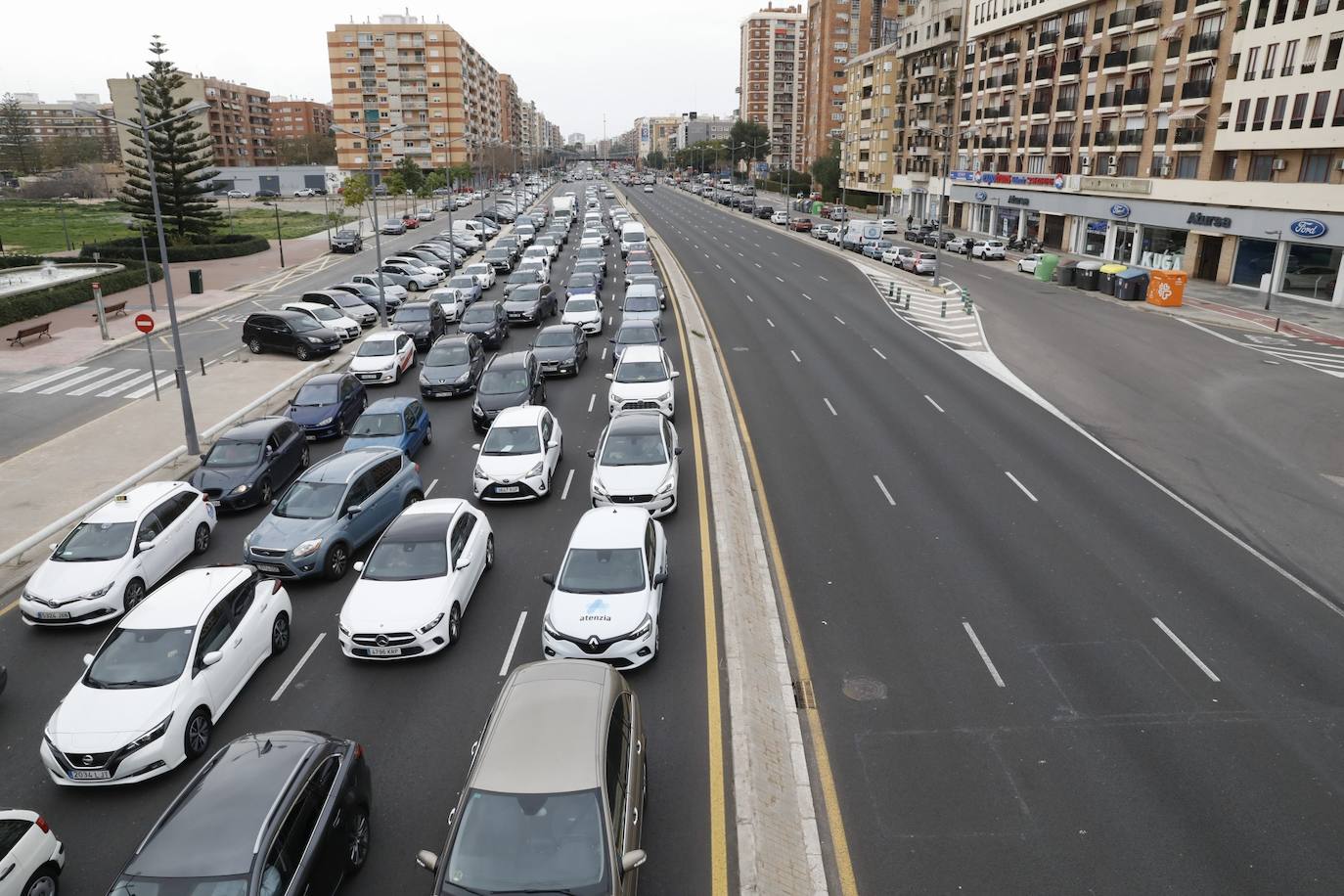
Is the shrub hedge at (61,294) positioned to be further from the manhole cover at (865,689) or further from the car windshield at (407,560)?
the manhole cover at (865,689)

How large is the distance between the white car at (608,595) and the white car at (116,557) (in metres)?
6.67

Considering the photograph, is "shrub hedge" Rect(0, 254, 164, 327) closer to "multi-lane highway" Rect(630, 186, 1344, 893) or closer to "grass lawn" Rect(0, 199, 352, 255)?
"grass lawn" Rect(0, 199, 352, 255)

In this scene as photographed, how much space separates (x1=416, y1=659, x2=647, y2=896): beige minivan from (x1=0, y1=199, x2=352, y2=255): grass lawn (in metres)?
64.2

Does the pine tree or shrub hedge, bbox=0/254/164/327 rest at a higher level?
the pine tree

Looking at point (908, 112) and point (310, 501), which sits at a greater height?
point (908, 112)

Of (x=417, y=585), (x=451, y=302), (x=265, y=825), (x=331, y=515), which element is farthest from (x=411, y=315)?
(x=265, y=825)

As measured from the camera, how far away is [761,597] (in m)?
13.0

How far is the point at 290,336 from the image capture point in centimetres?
2958

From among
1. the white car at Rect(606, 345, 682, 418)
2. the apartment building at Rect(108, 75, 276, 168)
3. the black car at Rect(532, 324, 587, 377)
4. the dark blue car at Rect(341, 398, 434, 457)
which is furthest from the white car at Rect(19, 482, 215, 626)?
the apartment building at Rect(108, 75, 276, 168)

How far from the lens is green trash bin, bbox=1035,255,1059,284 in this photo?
51.5m

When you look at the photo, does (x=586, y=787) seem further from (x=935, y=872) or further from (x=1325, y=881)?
(x=1325, y=881)

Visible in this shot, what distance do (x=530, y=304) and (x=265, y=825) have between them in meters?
29.9

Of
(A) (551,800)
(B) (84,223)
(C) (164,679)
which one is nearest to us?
(A) (551,800)

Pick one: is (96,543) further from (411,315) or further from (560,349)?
(411,315)
